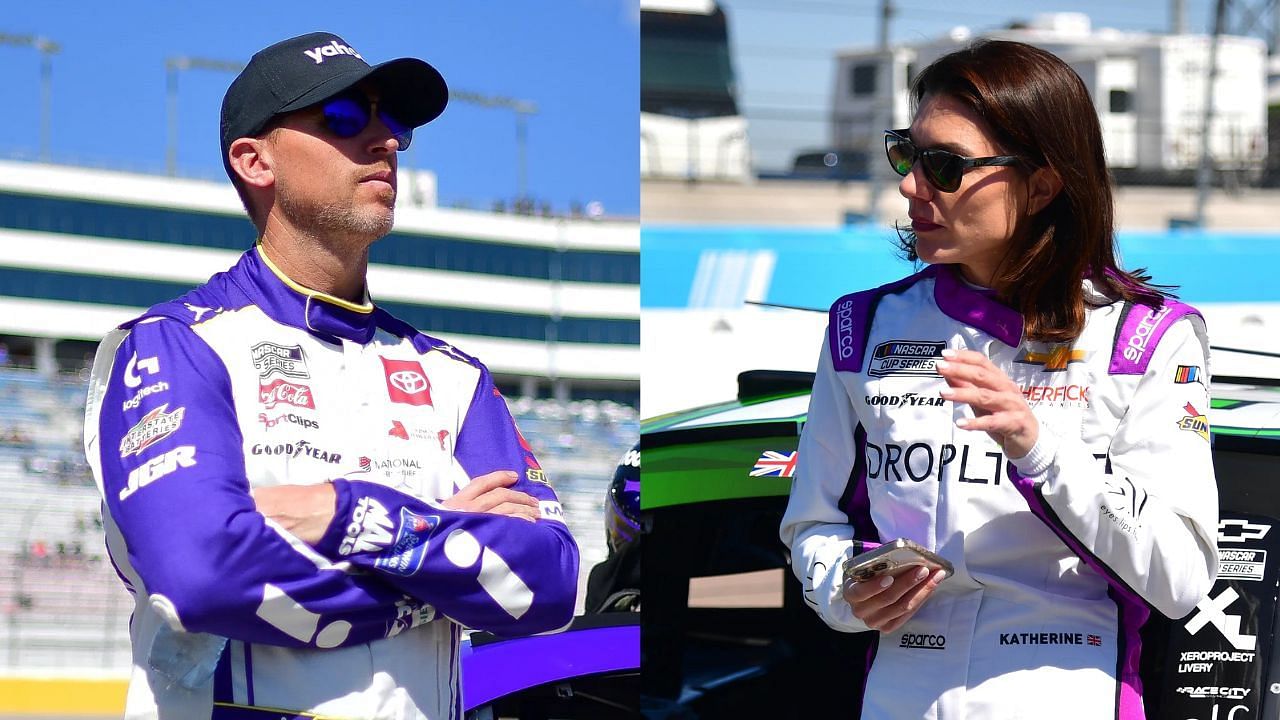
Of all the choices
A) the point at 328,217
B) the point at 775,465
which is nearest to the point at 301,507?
the point at 328,217

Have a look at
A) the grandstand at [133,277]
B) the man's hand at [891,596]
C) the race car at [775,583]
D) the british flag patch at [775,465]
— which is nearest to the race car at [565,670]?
the race car at [775,583]

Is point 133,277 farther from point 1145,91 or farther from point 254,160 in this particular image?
point 254,160

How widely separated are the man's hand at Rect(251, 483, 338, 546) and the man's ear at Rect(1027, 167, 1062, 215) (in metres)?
0.98

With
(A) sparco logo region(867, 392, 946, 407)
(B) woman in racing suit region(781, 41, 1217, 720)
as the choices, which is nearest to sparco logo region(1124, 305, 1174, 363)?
(B) woman in racing suit region(781, 41, 1217, 720)

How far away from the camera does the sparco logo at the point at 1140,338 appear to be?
5.36 feet

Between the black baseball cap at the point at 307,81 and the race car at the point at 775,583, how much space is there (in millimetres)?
1045

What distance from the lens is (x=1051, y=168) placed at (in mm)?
1697

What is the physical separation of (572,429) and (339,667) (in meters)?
7.40

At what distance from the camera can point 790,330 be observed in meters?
2.87

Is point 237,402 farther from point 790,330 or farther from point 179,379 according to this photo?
point 790,330

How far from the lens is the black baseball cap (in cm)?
172

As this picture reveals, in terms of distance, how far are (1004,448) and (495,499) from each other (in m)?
0.64

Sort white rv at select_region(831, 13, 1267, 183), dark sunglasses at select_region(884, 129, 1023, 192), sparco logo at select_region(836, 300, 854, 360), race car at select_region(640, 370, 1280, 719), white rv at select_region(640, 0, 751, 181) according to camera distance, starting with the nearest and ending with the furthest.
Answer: dark sunglasses at select_region(884, 129, 1023, 192)
sparco logo at select_region(836, 300, 854, 360)
race car at select_region(640, 370, 1280, 719)
white rv at select_region(640, 0, 751, 181)
white rv at select_region(831, 13, 1267, 183)

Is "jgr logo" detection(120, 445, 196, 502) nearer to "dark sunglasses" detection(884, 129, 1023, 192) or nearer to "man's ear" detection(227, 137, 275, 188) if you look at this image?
"man's ear" detection(227, 137, 275, 188)
